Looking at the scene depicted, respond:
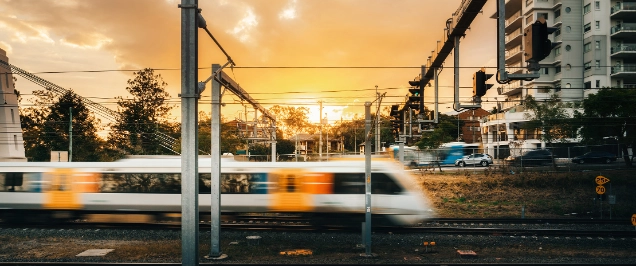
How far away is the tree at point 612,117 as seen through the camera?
121 feet

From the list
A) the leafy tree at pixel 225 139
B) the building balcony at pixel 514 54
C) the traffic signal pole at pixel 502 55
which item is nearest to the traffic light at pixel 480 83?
the traffic signal pole at pixel 502 55

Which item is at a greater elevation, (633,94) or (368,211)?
(633,94)

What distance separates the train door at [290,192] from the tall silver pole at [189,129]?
1133 cm

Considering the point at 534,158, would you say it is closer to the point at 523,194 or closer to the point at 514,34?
Answer: the point at 523,194

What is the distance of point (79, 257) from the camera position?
14.1 m

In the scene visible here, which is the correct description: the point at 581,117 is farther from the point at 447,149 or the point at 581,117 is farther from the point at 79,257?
the point at 79,257

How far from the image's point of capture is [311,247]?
15562 millimetres

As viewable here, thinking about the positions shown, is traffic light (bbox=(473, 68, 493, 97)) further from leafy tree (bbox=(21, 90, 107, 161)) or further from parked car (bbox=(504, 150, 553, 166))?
→ leafy tree (bbox=(21, 90, 107, 161))

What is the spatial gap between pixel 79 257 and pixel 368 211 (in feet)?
29.1

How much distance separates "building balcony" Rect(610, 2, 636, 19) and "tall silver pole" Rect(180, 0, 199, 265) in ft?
194

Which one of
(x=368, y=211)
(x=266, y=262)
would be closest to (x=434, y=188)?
(x=368, y=211)

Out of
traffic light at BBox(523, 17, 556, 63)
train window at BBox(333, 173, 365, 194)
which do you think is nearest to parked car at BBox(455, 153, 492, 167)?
train window at BBox(333, 173, 365, 194)

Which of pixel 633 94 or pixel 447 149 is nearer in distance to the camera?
pixel 633 94

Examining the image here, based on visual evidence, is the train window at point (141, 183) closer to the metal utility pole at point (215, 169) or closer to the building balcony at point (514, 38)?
the metal utility pole at point (215, 169)
